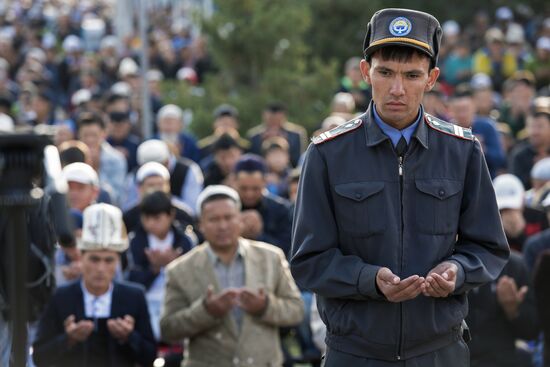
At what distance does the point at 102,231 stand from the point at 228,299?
911 mm

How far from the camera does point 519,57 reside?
1886 cm

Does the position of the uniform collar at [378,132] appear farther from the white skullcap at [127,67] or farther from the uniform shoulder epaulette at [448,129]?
the white skullcap at [127,67]

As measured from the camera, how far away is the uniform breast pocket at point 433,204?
169 inches

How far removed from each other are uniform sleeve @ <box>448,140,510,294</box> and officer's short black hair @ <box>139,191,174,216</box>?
15.2 feet

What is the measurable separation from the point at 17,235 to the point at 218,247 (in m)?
4.55

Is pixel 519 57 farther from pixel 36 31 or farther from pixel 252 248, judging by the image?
pixel 36 31

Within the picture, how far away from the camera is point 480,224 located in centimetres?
439

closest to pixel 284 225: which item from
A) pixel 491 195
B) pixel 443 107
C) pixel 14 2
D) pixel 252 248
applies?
pixel 252 248

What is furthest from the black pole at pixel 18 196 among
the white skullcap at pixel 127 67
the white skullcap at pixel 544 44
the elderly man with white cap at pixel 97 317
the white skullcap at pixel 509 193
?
the white skullcap at pixel 127 67

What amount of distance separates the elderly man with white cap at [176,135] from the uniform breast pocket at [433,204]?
9.30m

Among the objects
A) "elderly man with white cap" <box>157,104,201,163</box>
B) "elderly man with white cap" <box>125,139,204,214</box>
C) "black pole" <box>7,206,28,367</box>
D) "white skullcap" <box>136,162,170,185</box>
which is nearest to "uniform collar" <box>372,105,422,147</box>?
"black pole" <box>7,206,28,367</box>

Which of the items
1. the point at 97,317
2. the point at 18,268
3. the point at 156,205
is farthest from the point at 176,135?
the point at 18,268

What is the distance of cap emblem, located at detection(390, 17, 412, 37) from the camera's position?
4.27 metres

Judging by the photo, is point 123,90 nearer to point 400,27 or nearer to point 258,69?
point 258,69
